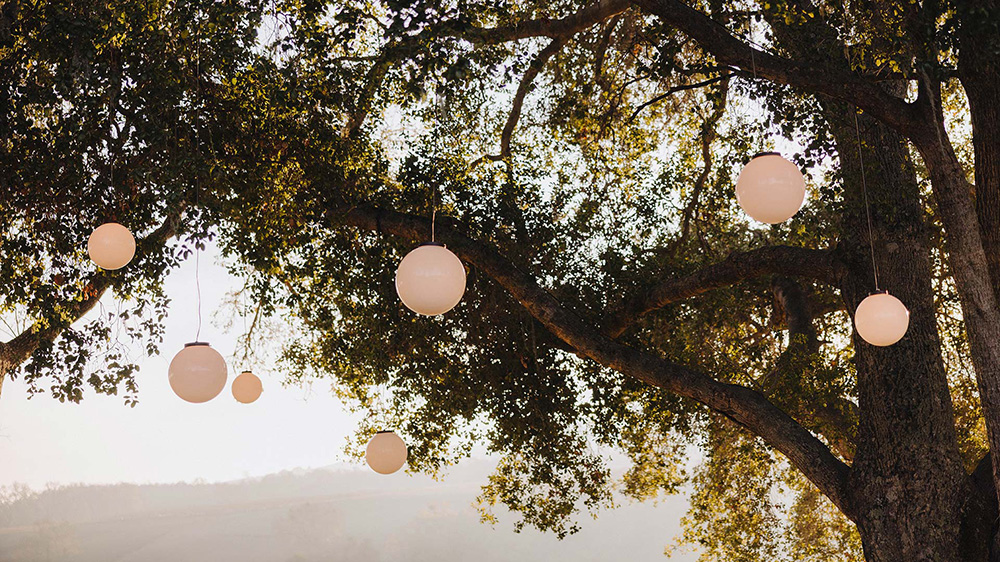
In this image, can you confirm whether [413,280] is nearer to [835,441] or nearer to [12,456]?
[835,441]

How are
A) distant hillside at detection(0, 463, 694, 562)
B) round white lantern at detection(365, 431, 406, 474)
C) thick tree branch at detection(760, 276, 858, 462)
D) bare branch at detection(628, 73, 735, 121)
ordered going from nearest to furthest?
bare branch at detection(628, 73, 735, 121) → round white lantern at detection(365, 431, 406, 474) → thick tree branch at detection(760, 276, 858, 462) → distant hillside at detection(0, 463, 694, 562)

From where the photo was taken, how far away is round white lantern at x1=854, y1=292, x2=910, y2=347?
122 inches

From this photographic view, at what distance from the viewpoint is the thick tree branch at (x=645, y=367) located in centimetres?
385

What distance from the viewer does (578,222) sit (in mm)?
5559

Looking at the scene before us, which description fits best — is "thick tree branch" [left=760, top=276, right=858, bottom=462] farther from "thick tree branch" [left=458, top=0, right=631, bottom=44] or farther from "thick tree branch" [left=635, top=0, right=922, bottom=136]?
"thick tree branch" [left=458, top=0, right=631, bottom=44]

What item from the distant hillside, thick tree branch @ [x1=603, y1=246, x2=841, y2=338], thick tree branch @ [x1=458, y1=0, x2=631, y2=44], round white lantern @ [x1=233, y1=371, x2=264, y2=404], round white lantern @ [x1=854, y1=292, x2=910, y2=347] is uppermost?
thick tree branch @ [x1=458, y1=0, x2=631, y2=44]

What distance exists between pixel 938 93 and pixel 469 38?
2.08 metres

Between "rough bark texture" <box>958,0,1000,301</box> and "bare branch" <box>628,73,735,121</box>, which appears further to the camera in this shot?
"bare branch" <box>628,73,735,121</box>

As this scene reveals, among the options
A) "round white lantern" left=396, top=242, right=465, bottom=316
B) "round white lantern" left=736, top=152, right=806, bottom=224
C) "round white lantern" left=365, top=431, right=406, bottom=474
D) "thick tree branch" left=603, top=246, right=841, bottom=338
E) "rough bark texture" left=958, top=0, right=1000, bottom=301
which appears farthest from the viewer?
"thick tree branch" left=603, top=246, right=841, bottom=338

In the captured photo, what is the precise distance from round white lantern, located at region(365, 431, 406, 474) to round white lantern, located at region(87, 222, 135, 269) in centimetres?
156

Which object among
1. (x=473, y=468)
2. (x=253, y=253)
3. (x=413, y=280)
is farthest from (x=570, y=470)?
(x=473, y=468)

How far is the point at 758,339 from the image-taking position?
257 inches

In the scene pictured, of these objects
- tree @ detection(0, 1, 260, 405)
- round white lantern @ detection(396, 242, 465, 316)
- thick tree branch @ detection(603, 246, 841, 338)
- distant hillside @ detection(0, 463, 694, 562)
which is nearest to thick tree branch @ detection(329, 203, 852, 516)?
thick tree branch @ detection(603, 246, 841, 338)

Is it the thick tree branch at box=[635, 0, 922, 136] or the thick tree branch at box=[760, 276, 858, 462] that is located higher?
the thick tree branch at box=[635, 0, 922, 136]
